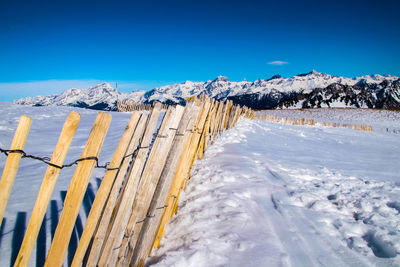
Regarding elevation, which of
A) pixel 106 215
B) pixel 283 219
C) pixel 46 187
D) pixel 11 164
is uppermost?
pixel 11 164

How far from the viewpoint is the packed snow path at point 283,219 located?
84.3 inches

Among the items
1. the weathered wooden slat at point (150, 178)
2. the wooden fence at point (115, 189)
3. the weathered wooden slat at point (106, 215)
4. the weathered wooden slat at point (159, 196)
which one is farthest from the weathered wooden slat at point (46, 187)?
the weathered wooden slat at point (159, 196)

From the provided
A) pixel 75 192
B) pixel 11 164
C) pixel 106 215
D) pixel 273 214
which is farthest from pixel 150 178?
pixel 273 214

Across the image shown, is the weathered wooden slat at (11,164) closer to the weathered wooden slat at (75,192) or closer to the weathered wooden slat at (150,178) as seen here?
the weathered wooden slat at (75,192)

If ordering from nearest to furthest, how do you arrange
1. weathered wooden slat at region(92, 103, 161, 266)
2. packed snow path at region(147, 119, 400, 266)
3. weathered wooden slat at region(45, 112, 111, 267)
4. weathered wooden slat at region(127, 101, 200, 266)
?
1. weathered wooden slat at region(45, 112, 111, 267)
2. weathered wooden slat at region(92, 103, 161, 266)
3. weathered wooden slat at region(127, 101, 200, 266)
4. packed snow path at region(147, 119, 400, 266)

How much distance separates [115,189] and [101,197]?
0.12m

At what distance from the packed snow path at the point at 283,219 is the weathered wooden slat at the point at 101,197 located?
0.81 meters

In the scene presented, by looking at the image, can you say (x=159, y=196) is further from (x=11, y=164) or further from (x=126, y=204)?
(x=11, y=164)

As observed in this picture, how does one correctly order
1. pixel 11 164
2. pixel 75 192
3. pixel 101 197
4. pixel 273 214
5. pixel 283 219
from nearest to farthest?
pixel 11 164
pixel 75 192
pixel 101 197
pixel 283 219
pixel 273 214

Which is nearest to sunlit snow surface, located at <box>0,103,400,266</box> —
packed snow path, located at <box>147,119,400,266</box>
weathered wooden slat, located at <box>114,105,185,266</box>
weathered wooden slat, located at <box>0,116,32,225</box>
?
packed snow path, located at <box>147,119,400,266</box>

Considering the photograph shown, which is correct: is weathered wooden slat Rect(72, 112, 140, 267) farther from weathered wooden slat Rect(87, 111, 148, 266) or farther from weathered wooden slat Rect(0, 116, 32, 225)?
weathered wooden slat Rect(0, 116, 32, 225)

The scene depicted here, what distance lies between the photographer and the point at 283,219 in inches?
111

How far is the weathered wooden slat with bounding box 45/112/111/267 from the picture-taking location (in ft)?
4.57

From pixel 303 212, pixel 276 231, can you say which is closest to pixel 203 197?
pixel 276 231
